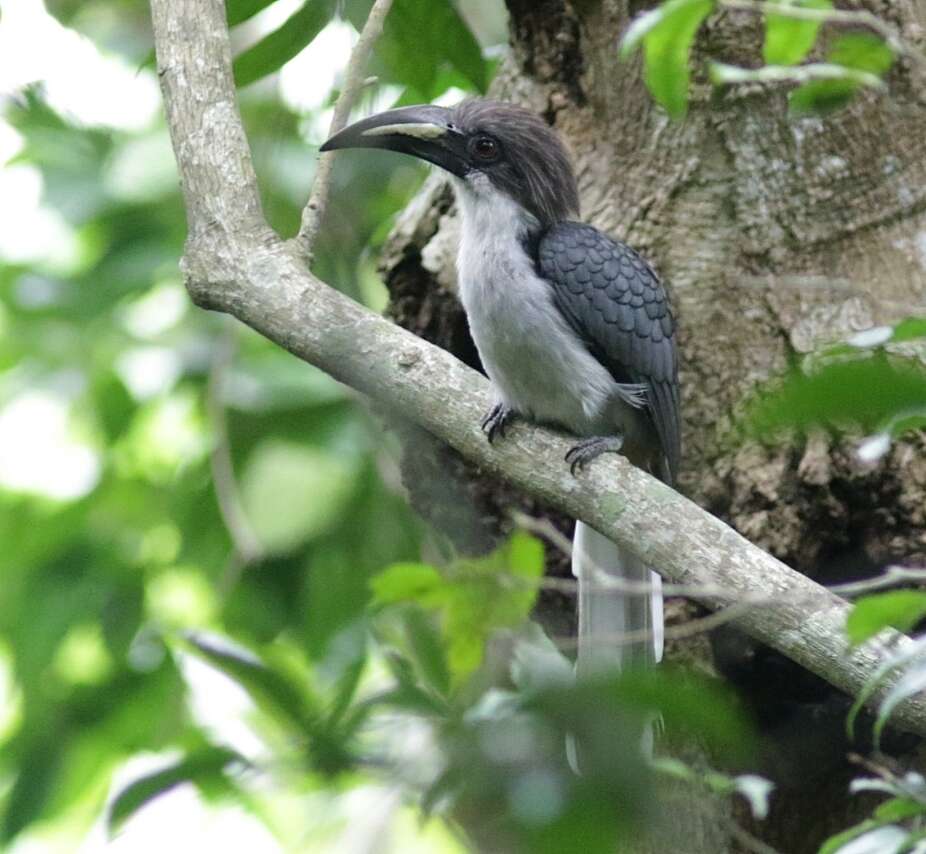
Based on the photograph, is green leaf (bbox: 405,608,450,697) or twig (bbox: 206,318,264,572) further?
twig (bbox: 206,318,264,572)

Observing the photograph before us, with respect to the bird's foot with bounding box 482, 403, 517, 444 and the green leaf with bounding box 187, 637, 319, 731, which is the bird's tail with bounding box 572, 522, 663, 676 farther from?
the green leaf with bounding box 187, 637, 319, 731

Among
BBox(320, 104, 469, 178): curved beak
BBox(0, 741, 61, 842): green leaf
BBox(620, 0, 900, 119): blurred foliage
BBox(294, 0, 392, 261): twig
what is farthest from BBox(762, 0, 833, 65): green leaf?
BBox(0, 741, 61, 842): green leaf

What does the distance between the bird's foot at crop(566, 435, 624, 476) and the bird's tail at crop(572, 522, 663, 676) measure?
0.24 meters

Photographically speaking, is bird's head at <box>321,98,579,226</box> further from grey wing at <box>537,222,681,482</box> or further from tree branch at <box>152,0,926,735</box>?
tree branch at <box>152,0,926,735</box>

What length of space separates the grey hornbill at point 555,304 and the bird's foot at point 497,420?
1 cm

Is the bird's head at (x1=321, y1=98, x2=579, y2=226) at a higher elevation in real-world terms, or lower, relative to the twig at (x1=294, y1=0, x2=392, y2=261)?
lower

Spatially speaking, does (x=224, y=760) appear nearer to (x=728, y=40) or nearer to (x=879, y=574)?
(x=879, y=574)

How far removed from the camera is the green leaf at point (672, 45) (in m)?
1.89

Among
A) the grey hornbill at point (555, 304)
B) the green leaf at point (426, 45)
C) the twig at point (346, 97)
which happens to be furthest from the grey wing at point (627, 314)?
the twig at point (346, 97)

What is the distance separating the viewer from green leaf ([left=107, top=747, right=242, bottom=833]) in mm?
1701

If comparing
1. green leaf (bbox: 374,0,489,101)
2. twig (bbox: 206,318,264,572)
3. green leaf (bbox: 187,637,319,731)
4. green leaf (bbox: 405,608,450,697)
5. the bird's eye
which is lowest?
twig (bbox: 206,318,264,572)

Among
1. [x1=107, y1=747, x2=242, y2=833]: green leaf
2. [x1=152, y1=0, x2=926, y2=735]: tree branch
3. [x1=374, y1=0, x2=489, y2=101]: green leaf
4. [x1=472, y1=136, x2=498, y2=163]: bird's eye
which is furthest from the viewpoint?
[x1=472, y1=136, x2=498, y2=163]: bird's eye

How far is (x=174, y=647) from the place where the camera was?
372cm

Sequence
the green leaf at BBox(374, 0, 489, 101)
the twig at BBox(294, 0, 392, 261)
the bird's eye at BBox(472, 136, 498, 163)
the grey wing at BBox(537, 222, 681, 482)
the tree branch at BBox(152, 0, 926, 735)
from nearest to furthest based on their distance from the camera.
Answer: the tree branch at BBox(152, 0, 926, 735), the twig at BBox(294, 0, 392, 261), the grey wing at BBox(537, 222, 681, 482), the green leaf at BBox(374, 0, 489, 101), the bird's eye at BBox(472, 136, 498, 163)
